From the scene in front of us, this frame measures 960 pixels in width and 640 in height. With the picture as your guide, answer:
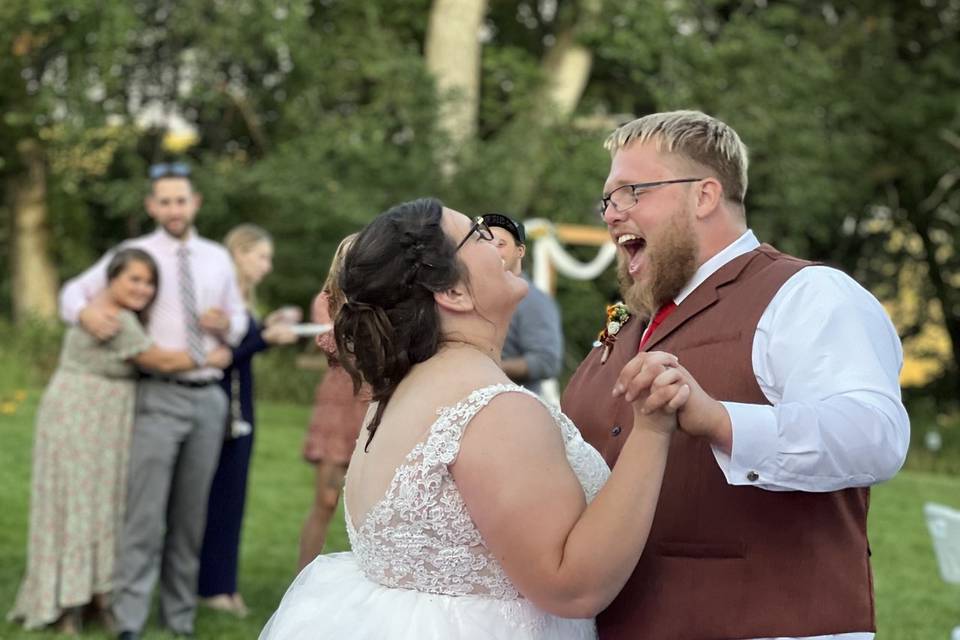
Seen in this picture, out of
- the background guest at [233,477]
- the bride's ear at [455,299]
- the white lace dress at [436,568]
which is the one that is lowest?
the background guest at [233,477]

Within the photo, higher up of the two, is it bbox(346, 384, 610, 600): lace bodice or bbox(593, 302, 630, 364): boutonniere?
bbox(593, 302, 630, 364): boutonniere

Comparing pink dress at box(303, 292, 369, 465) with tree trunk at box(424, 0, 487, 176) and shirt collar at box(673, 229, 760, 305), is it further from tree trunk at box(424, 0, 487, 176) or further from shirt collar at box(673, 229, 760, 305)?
tree trunk at box(424, 0, 487, 176)

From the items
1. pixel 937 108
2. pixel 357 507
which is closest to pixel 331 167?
pixel 937 108

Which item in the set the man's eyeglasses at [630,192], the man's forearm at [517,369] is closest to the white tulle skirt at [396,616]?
the man's eyeglasses at [630,192]

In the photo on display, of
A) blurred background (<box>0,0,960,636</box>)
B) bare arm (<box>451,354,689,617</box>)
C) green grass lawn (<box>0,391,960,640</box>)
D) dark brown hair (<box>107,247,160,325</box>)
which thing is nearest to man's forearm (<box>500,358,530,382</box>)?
dark brown hair (<box>107,247,160,325</box>)

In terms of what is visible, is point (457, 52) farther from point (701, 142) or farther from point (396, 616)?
point (396, 616)

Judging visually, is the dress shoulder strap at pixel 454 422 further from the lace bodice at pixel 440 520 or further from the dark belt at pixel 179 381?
the dark belt at pixel 179 381

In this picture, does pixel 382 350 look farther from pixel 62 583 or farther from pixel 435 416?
pixel 62 583

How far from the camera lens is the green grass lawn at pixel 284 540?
8.19 metres

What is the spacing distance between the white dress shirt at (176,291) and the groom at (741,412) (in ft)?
14.4

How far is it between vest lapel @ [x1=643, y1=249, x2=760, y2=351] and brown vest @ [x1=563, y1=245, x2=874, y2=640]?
16mm

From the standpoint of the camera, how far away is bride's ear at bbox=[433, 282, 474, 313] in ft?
8.88

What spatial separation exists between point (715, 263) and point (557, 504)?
0.72 m

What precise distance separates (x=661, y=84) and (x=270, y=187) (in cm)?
666
